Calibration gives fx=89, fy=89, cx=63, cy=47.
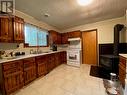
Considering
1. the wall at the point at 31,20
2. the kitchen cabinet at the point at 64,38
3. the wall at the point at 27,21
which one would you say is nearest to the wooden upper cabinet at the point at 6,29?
the wall at the point at 27,21

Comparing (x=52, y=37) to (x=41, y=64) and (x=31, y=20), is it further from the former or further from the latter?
(x=41, y=64)

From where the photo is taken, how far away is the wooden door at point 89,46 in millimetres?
5259

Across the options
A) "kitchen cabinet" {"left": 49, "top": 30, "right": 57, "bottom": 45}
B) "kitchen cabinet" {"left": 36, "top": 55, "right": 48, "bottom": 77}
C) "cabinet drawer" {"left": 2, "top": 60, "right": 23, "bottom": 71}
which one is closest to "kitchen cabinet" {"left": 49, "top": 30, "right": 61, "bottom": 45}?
"kitchen cabinet" {"left": 49, "top": 30, "right": 57, "bottom": 45}

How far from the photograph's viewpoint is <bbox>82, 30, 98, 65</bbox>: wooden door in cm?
526

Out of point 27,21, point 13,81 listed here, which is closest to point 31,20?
point 27,21

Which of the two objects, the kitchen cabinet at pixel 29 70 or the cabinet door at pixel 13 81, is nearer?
the cabinet door at pixel 13 81

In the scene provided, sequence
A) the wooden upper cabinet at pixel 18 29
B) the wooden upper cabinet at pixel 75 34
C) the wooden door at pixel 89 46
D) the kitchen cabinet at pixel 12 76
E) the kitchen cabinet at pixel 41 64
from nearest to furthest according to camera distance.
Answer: the kitchen cabinet at pixel 12 76 → the wooden upper cabinet at pixel 18 29 → the kitchen cabinet at pixel 41 64 → the wooden upper cabinet at pixel 75 34 → the wooden door at pixel 89 46

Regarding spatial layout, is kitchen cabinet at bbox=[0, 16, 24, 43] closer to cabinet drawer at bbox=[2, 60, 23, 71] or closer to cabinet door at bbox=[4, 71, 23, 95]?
cabinet drawer at bbox=[2, 60, 23, 71]

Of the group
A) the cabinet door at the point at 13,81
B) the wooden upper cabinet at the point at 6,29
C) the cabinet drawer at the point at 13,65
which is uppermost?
the wooden upper cabinet at the point at 6,29

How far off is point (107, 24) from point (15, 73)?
177 inches

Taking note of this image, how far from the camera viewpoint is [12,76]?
2227 mm

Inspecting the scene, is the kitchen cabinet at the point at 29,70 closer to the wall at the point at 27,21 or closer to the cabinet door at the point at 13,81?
the cabinet door at the point at 13,81

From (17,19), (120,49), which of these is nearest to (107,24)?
(120,49)

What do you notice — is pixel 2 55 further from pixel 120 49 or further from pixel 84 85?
pixel 120 49
